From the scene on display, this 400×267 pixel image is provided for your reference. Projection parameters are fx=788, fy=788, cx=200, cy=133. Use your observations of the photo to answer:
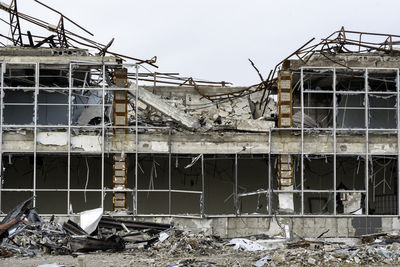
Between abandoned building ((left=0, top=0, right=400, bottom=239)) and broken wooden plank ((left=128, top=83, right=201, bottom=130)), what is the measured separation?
0.04 m

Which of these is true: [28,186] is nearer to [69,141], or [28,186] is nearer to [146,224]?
[69,141]

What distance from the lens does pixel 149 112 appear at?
99.6ft

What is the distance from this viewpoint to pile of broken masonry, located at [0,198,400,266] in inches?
796

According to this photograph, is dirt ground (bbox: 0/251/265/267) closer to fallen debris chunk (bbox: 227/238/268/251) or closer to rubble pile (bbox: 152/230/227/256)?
rubble pile (bbox: 152/230/227/256)

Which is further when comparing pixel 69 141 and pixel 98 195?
pixel 98 195

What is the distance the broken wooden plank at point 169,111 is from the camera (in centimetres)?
2877

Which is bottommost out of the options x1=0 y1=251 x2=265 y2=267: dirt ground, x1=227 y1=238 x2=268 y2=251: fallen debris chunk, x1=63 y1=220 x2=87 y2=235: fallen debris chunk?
x1=0 y1=251 x2=265 y2=267: dirt ground

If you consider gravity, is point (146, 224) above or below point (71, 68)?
below

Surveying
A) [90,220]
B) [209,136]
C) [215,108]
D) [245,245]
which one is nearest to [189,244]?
[245,245]

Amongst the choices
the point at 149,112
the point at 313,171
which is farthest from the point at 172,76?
the point at 313,171

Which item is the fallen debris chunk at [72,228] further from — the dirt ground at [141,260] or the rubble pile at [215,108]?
the rubble pile at [215,108]

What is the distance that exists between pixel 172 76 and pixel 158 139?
490 centimetres

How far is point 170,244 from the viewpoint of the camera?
75.3 feet

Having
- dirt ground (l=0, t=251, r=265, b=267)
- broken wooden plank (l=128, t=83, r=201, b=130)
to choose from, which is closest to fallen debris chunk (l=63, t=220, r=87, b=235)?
dirt ground (l=0, t=251, r=265, b=267)
